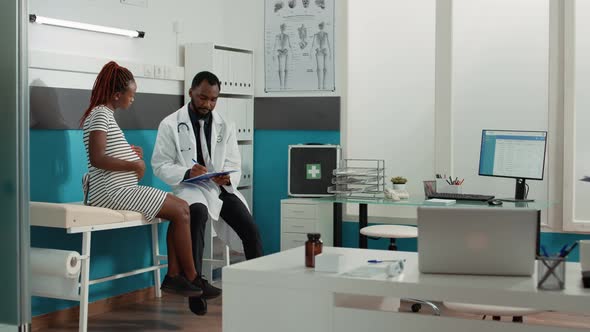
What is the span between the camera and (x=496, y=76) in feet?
19.2

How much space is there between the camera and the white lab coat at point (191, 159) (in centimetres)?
539

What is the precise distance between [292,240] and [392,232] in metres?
0.87

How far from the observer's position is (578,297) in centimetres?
258

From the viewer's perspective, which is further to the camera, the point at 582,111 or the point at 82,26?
the point at 582,111

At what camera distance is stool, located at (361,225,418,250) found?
534 cm

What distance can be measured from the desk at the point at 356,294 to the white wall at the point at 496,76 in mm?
2782

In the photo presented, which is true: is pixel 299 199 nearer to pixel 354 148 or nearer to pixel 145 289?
pixel 354 148

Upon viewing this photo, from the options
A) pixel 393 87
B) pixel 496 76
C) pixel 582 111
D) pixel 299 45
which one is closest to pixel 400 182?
pixel 393 87

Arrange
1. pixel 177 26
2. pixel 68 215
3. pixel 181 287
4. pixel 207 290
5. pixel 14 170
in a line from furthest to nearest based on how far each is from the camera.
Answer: pixel 177 26 → pixel 207 290 → pixel 181 287 → pixel 68 215 → pixel 14 170

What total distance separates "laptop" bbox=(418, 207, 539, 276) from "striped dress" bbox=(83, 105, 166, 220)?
2.49m

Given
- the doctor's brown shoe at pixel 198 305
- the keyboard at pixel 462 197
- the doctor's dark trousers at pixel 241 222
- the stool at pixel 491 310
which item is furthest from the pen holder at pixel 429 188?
the stool at pixel 491 310

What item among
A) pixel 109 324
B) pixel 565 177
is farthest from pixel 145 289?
pixel 565 177

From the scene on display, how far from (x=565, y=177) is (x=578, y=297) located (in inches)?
123

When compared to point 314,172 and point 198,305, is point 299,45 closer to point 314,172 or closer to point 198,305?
point 314,172
